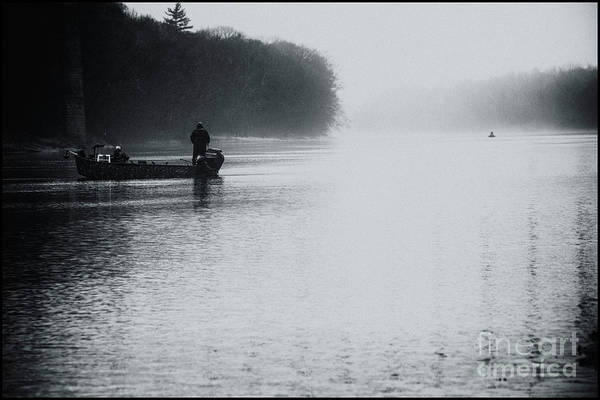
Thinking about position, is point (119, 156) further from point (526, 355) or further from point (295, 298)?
point (526, 355)

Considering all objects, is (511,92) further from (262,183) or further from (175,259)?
(175,259)

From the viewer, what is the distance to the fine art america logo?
6793 millimetres

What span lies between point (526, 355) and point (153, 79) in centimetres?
7574

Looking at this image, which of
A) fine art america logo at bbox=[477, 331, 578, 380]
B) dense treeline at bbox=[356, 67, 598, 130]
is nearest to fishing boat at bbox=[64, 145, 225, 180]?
fine art america logo at bbox=[477, 331, 578, 380]

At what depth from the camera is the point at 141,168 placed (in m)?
33.2

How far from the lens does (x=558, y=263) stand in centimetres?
1226

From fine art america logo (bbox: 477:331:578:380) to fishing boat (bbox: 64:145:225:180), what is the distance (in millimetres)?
26206

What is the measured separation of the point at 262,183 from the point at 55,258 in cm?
1763

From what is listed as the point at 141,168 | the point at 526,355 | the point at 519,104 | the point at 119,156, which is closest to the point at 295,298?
the point at 526,355

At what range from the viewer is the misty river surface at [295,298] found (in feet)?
22.1

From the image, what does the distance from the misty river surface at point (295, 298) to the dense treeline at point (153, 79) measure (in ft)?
136

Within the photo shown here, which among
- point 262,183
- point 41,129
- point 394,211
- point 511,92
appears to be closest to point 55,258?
point 394,211

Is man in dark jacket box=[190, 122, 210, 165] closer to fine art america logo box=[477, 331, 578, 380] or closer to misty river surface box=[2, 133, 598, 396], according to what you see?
misty river surface box=[2, 133, 598, 396]

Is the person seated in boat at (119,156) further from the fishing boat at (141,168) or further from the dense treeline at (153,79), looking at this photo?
the dense treeline at (153,79)
